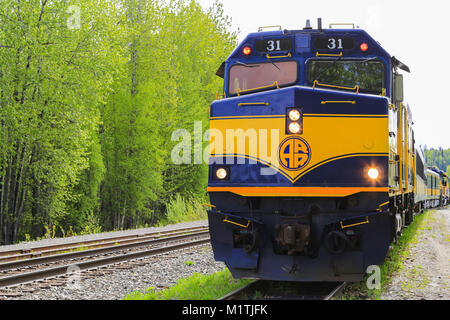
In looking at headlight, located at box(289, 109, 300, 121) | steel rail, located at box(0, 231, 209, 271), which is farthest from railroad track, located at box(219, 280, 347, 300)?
steel rail, located at box(0, 231, 209, 271)

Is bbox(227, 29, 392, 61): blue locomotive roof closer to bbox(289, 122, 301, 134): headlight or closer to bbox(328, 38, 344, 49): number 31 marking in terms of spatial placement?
bbox(328, 38, 344, 49): number 31 marking

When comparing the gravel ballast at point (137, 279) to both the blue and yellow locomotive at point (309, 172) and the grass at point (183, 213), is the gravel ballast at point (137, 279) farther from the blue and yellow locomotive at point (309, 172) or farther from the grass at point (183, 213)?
the grass at point (183, 213)

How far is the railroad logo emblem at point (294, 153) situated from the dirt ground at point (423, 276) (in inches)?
78.6

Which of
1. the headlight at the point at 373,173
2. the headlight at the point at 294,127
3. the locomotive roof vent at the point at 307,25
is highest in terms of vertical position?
the locomotive roof vent at the point at 307,25

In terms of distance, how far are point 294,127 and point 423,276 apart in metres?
3.35

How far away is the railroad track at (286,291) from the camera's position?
6859mm

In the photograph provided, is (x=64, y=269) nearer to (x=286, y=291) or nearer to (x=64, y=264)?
(x=64, y=264)

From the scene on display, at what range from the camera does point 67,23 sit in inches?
774

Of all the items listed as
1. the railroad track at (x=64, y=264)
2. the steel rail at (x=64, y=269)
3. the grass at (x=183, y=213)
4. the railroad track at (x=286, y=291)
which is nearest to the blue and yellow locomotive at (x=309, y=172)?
the railroad track at (x=286, y=291)

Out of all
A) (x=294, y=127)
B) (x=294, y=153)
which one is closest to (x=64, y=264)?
(x=294, y=153)

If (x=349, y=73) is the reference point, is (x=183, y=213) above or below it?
below

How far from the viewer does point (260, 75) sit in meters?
7.89

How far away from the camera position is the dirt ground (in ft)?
22.6

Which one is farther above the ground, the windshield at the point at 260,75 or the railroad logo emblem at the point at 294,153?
the windshield at the point at 260,75
